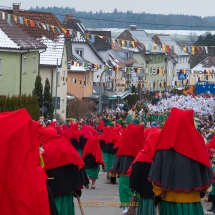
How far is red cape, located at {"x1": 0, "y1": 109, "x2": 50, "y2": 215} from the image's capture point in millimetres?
6535

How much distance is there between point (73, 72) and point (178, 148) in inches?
2233

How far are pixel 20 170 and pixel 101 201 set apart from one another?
10598mm

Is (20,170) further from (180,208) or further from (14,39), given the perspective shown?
(14,39)

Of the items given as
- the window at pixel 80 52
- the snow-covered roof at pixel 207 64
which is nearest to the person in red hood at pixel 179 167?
the window at pixel 80 52

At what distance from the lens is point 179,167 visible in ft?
30.8

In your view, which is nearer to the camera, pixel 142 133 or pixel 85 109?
pixel 142 133

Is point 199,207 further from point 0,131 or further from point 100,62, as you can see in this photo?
point 100,62

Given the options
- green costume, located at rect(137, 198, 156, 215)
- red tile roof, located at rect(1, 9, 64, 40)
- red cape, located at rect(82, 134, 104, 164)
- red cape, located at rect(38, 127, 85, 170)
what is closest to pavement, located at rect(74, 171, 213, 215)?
red cape, located at rect(82, 134, 104, 164)

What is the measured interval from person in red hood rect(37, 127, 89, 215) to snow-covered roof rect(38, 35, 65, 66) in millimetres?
39871

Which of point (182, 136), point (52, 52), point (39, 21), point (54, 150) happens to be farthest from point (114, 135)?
point (39, 21)

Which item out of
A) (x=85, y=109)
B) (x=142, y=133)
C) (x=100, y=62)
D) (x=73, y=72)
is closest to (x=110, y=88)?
(x=100, y=62)

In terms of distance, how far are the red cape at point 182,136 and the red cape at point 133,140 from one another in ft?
15.6

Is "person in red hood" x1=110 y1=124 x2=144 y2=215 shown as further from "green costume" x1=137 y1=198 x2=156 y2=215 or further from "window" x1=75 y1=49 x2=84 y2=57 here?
"window" x1=75 y1=49 x2=84 y2=57

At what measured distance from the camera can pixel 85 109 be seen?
53.9 meters
